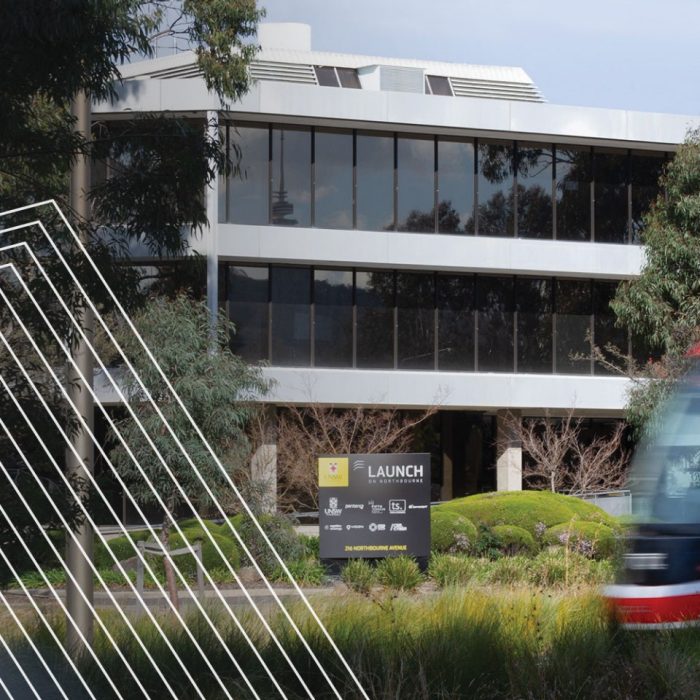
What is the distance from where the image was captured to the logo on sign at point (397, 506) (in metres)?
23.9

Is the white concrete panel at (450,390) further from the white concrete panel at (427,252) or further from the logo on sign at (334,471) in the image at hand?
the logo on sign at (334,471)

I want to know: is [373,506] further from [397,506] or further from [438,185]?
[438,185]

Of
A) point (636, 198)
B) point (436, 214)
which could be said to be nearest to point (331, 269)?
point (436, 214)

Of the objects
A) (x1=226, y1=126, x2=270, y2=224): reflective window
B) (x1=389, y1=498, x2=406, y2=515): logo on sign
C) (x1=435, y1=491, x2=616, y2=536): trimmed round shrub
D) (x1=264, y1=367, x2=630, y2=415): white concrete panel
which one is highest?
(x1=226, y1=126, x2=270, y2=224): reflective window

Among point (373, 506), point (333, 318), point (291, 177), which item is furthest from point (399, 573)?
point (291, 177)

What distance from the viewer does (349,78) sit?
127 ft

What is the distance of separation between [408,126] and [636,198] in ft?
23.2

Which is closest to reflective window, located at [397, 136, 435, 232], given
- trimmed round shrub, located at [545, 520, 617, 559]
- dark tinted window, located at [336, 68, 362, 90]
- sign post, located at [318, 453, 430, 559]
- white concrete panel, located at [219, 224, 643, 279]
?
white concrete panel, located at [219, 224, 643, 279]

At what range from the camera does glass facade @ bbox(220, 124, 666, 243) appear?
34.9m

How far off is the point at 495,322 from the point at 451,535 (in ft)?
39.3

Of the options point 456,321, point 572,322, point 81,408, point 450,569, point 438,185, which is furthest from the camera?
point 572,322

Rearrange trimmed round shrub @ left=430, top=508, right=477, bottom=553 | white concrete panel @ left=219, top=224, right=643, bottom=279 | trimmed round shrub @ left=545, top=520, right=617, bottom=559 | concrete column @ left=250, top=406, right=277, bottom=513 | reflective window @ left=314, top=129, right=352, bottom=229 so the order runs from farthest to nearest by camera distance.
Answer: reflective window @ left=314, top=129, right=352, bottom=229
white concrete panel @ left=219, top=224, right=643, bottom=279
concrete column @ left=250, top=406, right=277, bottom=513
trimmed round shrub @ left=430, top=508, right=477, bottom=553
trimmed round shrub @ left=545, top=520, right=617, bottom=559

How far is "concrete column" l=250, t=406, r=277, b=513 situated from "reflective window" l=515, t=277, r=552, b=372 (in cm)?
740

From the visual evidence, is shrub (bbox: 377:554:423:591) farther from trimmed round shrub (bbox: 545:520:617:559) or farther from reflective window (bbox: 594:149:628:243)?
reflective window (bbox: 594:149:628:243)
